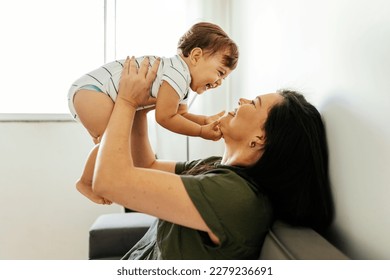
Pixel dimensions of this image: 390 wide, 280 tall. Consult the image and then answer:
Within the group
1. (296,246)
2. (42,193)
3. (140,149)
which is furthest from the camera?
(42,193)

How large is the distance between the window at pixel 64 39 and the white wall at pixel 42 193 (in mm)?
205

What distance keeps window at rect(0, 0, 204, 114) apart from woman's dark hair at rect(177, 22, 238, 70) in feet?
3.92

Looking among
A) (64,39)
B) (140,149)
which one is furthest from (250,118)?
(64,39)

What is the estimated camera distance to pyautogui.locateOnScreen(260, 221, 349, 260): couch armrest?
616mm

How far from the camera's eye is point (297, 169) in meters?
0.83

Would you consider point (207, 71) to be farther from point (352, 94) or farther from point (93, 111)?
point (352, 94)

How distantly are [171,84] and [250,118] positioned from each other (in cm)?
33

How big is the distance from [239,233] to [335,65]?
18.8 inches

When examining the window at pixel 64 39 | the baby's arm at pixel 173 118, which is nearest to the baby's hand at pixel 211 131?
the baby's arm at pixel 173 118

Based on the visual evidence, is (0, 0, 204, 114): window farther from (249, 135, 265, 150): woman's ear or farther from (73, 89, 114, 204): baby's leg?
(249, 135, 265, 150): woman's ear

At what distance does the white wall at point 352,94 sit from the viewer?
59 centimetres

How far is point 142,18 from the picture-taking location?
2.47 metres

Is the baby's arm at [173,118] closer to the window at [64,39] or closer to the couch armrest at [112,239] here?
the couch armrest at [112,239]

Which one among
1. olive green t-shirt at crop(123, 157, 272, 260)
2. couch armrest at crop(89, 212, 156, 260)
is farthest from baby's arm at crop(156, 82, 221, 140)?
couch armrest at crop(89, 212, 156, 260)
